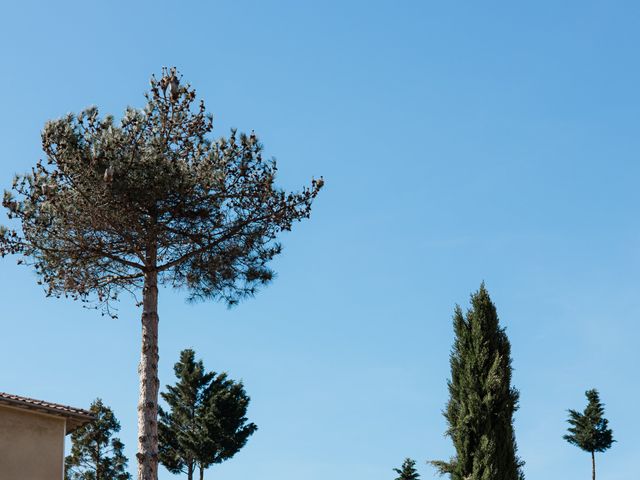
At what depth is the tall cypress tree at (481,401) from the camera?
21.0 meters

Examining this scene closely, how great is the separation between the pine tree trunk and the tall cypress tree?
654cm

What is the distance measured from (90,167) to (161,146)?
1.72 m

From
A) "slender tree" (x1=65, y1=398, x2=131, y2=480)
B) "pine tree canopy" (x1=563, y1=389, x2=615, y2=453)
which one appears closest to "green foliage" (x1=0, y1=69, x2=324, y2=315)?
"slender tree" (x1=65, y1=398, x2=131, y2=480)

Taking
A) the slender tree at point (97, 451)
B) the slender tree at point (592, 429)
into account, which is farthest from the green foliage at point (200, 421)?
the slender tree at point (592, 429)

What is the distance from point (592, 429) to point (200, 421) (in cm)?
2520

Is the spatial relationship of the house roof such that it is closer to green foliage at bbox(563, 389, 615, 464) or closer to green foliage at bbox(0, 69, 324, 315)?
green foliage at bbox(0, 69, 324, 315)

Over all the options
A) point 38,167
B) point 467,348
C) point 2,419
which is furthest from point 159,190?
point 467,348

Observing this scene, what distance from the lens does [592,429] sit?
56.2m

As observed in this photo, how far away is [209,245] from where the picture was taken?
874 inches

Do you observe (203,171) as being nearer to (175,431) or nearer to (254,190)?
(254,190)

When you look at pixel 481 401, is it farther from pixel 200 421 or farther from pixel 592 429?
pixel 592 429

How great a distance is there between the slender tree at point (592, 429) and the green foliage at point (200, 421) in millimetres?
22144

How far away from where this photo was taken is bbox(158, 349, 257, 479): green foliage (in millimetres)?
43781

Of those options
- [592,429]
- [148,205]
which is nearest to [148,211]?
[148,205]
